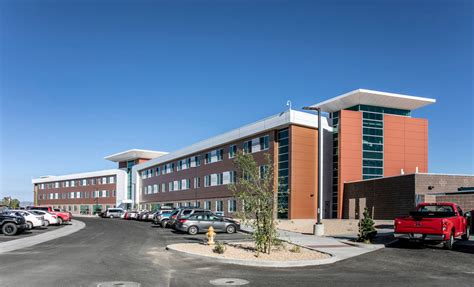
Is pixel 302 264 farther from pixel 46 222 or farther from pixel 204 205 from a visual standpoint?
pixel 204 205

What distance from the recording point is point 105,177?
4424 inches

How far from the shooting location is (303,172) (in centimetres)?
5131

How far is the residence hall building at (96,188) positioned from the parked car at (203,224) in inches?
2938

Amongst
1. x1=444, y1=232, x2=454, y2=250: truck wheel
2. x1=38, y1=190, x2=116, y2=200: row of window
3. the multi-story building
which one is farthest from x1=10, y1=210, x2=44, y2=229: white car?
x1=38, y1=190, x2=116, y2=200: row of window

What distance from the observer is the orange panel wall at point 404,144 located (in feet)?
177

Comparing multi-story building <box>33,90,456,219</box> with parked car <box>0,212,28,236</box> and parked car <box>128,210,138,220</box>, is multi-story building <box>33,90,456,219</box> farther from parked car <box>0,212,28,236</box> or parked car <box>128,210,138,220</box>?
parked car <box>0,212,28,236</box>

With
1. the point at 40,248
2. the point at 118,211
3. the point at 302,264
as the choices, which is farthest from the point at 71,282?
the point at 118,211

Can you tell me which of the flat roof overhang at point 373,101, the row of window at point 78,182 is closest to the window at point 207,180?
the flat roof overhang at point 373,101

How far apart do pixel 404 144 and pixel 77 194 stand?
287 feet

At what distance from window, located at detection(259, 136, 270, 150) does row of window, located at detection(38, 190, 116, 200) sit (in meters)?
62.5

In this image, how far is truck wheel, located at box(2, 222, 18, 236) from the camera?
2919 centimetres

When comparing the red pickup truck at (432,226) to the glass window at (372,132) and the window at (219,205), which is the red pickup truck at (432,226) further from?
the window at (219,205)

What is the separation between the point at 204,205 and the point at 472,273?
5672cm

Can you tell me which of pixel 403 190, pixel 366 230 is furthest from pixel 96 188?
pixel 366 230
